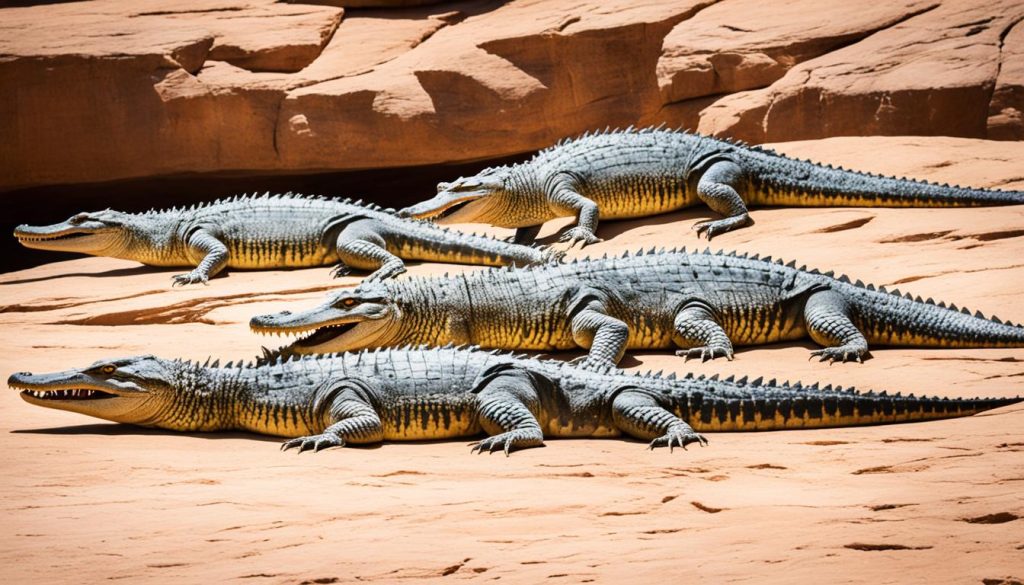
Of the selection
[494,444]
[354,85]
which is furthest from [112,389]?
[354,85]

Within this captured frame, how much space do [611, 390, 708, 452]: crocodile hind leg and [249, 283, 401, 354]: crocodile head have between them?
221 cm

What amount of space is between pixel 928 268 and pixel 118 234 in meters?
7.48

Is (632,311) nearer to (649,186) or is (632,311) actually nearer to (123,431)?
(123,431)

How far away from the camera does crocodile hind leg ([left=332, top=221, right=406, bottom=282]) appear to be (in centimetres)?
1047

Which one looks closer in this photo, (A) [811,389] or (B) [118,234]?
(A) [811,389]

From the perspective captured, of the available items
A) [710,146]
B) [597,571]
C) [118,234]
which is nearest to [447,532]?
[597,571]

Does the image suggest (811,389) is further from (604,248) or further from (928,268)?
(604,248)

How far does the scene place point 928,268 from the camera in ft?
28.2

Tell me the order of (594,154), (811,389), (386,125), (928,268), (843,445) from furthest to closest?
(386,125) < (594,154) < (928,268) < (811,389) < (843,445)

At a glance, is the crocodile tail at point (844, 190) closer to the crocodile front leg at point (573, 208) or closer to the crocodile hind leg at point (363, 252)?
the crocodile front leg at point (573, 208)

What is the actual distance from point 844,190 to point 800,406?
198 inches

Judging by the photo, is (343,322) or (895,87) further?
(895,87)

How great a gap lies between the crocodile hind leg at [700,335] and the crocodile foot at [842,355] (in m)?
0.56

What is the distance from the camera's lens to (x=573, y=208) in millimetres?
11070
